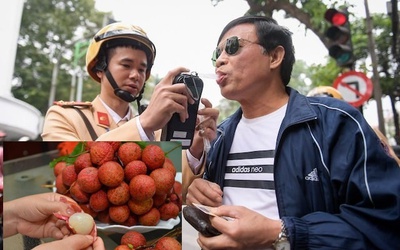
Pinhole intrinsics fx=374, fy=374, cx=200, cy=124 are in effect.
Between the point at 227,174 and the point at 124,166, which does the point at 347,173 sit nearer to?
the point at 227,174

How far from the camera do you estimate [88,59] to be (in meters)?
1.13

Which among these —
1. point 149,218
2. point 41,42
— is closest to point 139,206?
point 149,218

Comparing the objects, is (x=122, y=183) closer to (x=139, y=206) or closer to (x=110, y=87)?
(x=139, y=206)

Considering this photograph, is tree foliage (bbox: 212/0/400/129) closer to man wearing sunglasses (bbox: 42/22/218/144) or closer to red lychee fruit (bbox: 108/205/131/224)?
man wearing sunglasses (bbox: 42/22/218/144)

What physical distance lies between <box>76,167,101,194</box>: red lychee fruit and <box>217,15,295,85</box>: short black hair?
0.54m

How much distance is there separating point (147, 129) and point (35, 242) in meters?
0.35

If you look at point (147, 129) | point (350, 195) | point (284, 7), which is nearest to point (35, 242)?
point (147, 129)

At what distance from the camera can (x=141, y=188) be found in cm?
84

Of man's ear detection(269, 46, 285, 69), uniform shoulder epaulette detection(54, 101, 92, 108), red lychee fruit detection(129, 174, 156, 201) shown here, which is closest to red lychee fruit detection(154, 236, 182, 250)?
red lychee fruit detection(129, 174, 156, 201)

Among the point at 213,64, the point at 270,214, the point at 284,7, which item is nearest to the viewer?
the point at 270,214

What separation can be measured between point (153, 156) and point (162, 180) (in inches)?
2.3

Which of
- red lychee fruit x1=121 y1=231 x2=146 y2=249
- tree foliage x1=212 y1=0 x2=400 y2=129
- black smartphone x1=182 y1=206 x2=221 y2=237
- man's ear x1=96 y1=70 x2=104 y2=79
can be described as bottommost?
red lychee fruit x1=121 y1=231 x2=146 y2=249

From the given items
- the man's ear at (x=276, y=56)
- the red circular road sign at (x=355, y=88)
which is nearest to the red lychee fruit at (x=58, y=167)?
the man's ear at (x=276, y=56)

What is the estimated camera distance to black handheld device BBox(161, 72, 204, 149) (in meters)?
0.93
